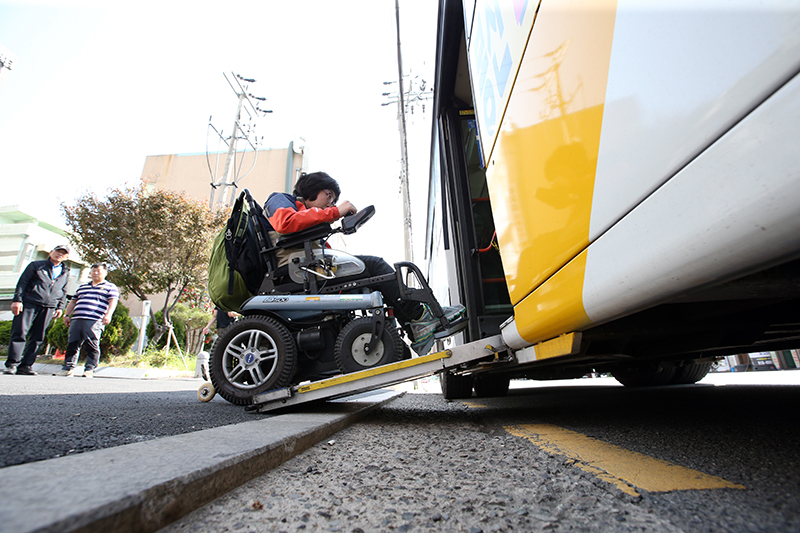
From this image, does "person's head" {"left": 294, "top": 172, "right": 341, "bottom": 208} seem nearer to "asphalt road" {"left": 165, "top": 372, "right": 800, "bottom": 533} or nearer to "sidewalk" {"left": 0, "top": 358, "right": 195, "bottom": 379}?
"asphalt road" {"left": 165, "top": 372, "right": 800, "bottom": 533}

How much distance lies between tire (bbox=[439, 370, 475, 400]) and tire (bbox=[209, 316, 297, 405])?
60.7 inches

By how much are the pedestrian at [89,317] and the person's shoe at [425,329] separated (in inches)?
198

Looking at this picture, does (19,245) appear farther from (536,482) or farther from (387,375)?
(536,482)

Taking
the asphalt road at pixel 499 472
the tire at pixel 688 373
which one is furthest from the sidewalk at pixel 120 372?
the tire at pixel 688 373

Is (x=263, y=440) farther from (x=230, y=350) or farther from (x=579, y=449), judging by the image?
(x=230, y=350)

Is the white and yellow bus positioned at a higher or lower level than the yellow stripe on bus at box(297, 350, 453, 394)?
higher

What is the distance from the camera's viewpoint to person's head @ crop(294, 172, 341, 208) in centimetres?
279

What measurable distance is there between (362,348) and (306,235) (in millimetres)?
799

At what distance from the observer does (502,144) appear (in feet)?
5.66

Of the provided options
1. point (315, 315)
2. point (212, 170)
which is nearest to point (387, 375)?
point (315, 315)

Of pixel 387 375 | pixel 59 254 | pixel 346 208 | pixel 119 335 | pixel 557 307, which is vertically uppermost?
pixel 59 254

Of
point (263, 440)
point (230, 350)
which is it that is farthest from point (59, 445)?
point (230, 350)

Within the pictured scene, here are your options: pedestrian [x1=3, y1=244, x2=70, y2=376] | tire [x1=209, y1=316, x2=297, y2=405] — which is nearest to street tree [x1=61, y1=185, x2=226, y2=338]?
pedestrian [x1=3, y1=244, x2=70, y2=376]

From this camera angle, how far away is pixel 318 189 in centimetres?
279
